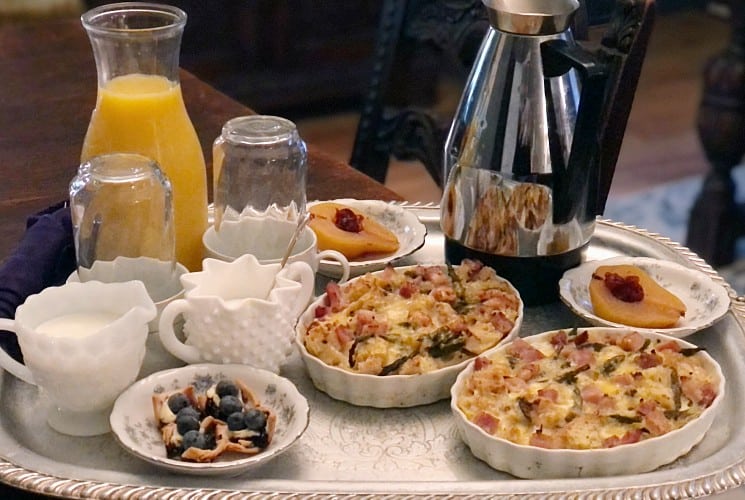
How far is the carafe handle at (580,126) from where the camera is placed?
0.94m

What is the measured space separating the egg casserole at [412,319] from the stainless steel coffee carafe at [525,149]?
0.15 ft

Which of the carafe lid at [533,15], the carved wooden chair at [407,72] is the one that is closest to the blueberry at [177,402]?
the carafe lid at [533,15]

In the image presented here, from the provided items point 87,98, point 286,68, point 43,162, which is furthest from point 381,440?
point 286,68

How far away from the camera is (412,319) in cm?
95

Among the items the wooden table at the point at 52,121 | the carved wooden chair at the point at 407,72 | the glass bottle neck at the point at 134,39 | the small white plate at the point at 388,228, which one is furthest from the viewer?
the carved wooden chair at the point at 407,72

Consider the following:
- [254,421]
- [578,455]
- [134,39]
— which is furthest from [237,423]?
[134,39]

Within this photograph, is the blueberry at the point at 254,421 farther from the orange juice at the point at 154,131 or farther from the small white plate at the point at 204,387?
the orange juice at the point at 154,131

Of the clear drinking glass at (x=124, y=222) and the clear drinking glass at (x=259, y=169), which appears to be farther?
the clear drinking glass at (x=259, y=169)

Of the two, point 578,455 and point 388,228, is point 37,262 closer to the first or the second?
point 388,228

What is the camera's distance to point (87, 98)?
5.11 feet

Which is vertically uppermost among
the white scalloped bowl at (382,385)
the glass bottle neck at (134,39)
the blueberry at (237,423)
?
the glass bottle neck at (134,39)

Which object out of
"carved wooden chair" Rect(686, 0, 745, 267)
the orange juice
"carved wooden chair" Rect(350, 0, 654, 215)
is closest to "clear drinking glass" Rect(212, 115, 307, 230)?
the orange juice

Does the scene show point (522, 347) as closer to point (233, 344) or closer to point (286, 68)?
point (233, 344)

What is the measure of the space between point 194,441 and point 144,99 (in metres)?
0.35
